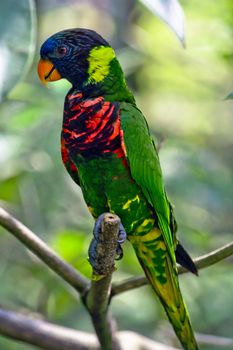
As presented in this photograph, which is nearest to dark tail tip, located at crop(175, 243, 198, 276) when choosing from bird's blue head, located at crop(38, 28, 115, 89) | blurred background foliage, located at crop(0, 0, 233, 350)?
bird's blue head, located at crop(38, 28, 115, 89)

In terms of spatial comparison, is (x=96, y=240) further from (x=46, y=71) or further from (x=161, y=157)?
(x=161, y=157)

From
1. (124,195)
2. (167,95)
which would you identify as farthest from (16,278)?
(124,195)

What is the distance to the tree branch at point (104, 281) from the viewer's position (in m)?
1.63

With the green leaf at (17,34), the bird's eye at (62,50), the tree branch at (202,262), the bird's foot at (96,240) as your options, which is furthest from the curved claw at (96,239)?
the bird's eye at (62,50)

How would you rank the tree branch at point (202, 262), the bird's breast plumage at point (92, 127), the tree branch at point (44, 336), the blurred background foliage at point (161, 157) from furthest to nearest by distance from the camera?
the blurred background foliage at point (161, 157)
the tree branch at point (44, 336)
the bird's breast plumage at point (92, 127)
the tree branch at point (202, 262)

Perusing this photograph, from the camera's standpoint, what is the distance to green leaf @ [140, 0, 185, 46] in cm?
158

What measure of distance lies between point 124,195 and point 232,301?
1664 mm

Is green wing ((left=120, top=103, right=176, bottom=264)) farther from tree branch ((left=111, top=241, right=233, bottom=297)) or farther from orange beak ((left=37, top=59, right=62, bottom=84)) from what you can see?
orange beak ((left=37, top=59, right=62, bottom=84))

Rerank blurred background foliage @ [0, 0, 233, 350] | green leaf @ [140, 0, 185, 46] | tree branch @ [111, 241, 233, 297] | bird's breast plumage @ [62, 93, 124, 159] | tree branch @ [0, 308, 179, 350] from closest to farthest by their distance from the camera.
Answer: green leaf @ [140, 0, 185, 46] → tree branch @ [111, 241, 233, 297] → bird's breast plumage @ [62, 93, 124, 159] → tree branch @ [0, 308, 179, 350] → blurred background foliage @ [0, 0, 233, 350]

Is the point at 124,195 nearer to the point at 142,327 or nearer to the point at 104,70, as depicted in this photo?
the point at 104,70

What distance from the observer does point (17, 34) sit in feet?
5.59

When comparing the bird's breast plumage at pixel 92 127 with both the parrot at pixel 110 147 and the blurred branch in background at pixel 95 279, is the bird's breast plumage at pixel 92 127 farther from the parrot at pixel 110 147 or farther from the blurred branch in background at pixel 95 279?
the blurred branch in background at pixel 95 279

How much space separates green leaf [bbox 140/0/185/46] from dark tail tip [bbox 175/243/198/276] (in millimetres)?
566

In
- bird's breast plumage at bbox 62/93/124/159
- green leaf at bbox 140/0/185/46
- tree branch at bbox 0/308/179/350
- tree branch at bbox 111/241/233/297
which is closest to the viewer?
green leaf at bbox 140/0/185/46
